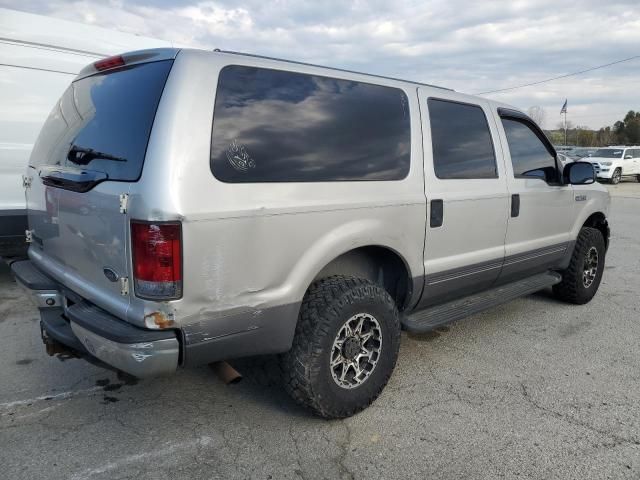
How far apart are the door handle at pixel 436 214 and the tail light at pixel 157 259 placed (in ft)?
5.64

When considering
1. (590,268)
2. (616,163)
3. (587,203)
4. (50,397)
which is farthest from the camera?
(616,163)

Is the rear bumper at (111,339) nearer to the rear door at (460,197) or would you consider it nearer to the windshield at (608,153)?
the rear door at (460,197)

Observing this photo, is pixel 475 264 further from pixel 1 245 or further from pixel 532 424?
pixel 1 245

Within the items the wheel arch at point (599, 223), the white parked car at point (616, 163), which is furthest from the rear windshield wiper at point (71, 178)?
the white parked car at point (616, 163)

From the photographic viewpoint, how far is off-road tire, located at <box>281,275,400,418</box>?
2.72 meters

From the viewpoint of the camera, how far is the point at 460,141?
11.9 feet

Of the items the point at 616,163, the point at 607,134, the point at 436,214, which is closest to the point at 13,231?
the point at 436,214

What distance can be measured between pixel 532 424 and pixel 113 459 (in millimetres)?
2278

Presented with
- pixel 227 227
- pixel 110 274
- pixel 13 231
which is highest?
pixel 227 227

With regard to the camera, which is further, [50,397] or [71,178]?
[50,397]

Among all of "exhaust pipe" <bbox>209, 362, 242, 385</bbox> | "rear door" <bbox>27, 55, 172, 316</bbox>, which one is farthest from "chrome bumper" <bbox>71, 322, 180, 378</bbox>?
"exhaust pipe" <bbox>209, 362, 242, 385</bbox>

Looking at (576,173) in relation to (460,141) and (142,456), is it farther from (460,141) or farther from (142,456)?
(142,456)

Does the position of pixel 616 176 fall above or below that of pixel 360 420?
below

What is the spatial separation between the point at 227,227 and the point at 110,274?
0.61 metres
